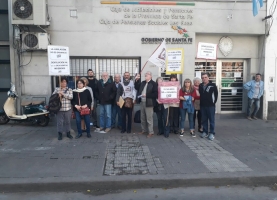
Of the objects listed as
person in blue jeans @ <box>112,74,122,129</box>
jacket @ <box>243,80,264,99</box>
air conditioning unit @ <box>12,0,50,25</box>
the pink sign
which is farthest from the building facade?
the pink sign

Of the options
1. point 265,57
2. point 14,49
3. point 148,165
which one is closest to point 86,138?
point 148,165

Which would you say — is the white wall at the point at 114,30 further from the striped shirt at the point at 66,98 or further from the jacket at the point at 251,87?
the striped shirt at the point at 66,98

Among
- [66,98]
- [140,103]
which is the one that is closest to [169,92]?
[140,103]

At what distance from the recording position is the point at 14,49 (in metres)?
9.80

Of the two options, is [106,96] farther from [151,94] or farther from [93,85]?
[151,94]

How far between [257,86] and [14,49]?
894cm

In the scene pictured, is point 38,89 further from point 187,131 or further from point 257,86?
point 257,86

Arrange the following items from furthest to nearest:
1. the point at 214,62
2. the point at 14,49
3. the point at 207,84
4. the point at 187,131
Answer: the point at 214,62, the point at 14,49, the point at 187,131, the point at 207,84

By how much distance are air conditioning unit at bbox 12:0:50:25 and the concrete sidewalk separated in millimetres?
3584

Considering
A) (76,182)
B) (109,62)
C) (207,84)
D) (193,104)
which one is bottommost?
(76,182)

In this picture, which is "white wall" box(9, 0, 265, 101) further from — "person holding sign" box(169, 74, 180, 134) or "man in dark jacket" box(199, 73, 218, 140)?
"man in dark jacket" box(199, 73, 218, 140)

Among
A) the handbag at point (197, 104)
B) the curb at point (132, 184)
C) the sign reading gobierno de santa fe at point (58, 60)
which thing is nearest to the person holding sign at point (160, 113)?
the handbag at point (197, 104)

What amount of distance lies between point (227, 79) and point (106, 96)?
546 cm

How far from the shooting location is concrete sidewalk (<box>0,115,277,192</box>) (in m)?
5.12
